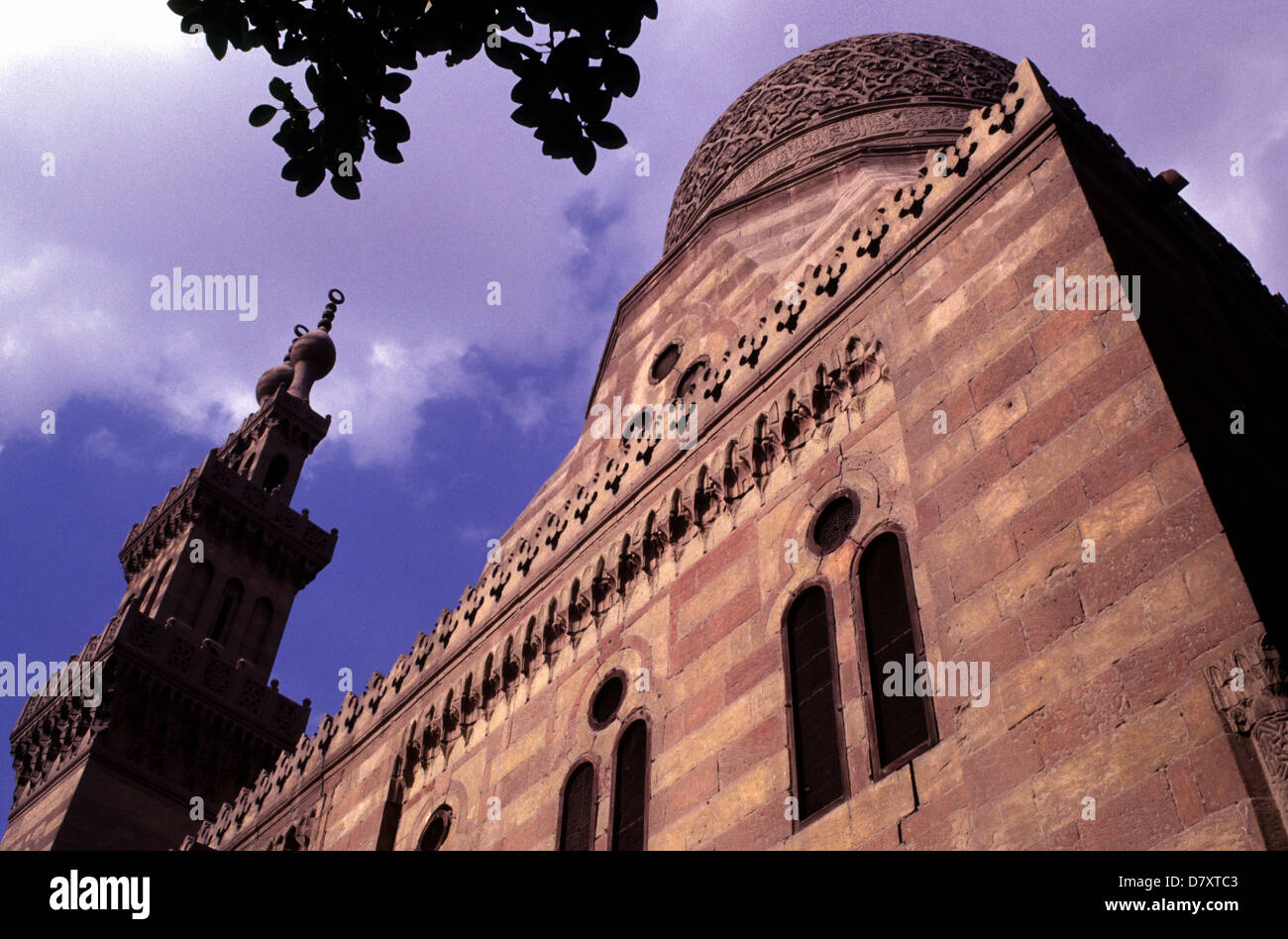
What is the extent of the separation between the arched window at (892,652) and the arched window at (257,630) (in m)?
19.3

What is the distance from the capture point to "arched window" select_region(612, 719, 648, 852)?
8.72m

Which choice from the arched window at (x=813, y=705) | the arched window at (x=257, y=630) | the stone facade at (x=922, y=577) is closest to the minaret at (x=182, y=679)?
the arched window at (x=257, y=630)

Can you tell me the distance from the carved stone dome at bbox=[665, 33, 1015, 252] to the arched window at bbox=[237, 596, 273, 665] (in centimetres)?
1272

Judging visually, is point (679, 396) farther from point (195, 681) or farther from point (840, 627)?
point (195, 681)

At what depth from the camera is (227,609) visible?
82.8 feet

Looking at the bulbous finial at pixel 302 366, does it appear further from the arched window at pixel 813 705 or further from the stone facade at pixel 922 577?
the arched window at pixel 813 705

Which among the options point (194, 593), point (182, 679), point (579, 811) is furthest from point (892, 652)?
point (194, 593)

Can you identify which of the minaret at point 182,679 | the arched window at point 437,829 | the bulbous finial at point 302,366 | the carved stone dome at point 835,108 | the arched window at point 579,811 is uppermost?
the bulbous finial at point 302,366

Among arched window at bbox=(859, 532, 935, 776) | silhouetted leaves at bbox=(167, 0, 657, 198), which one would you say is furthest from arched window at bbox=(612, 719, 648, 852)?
silhouetted leaves at bbox=(167, 0, 657, 198)

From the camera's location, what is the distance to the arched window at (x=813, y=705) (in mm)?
7402

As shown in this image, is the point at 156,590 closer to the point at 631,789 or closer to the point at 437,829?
the point at 437,829

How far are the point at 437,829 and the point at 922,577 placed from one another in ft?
19.5

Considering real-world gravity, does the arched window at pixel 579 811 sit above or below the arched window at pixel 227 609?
below
